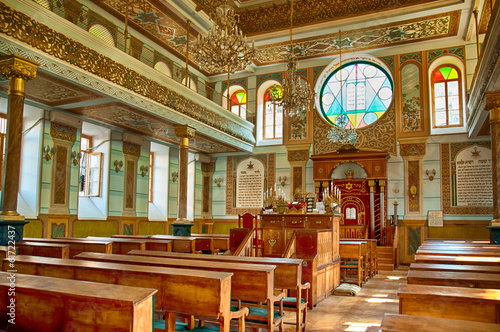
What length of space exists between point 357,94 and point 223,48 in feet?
27.8

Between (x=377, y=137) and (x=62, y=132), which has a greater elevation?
(x=377, y=137)

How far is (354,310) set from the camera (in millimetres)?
5902

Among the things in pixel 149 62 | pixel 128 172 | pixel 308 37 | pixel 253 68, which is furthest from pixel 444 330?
pixel 253 68

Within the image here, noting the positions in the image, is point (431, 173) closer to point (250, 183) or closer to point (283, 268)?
point (250, 183)

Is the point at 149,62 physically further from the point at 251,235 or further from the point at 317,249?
the point at 317,249

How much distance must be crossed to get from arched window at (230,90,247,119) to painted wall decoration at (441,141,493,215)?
24.4ft

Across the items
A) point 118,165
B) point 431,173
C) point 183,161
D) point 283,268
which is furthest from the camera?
point 431,173

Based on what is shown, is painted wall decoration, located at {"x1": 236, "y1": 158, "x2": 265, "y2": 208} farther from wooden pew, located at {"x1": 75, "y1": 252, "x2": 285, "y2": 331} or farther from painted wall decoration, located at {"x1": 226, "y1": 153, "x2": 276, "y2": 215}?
wooden pew, located at {"x1": 75, "y1": 252, "x2": 285, "y2": 331}

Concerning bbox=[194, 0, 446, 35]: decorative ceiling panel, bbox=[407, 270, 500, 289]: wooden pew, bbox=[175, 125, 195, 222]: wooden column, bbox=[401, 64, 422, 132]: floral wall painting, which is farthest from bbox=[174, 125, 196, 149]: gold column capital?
bbox=[407, 270, 500, 289]: wooden pew

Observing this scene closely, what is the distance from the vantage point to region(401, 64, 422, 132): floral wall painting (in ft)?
43.3

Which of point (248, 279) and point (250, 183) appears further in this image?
point (250, 183)

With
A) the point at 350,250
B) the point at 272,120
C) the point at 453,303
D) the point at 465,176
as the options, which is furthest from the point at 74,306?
the point at 272,120

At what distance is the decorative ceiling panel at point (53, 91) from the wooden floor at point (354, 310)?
235 inches

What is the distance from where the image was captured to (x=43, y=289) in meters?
1.97
